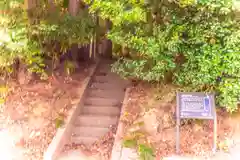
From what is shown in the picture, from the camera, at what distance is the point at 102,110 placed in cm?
791

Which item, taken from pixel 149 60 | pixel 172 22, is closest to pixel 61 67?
pixel 149 60

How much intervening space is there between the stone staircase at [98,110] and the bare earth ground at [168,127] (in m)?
0.68

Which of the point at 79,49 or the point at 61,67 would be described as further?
the point at 79,49

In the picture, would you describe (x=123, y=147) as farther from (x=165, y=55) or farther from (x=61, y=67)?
(x=61, y=67)

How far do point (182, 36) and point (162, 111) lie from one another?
5.69ft

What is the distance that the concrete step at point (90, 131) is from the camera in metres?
7.50

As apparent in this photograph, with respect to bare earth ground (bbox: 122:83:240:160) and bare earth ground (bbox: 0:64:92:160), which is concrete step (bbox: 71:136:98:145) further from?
bare earth ground (bbox: 122:83:240:160)

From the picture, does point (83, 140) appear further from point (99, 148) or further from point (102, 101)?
point (102, 101)

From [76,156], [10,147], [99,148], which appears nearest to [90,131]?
[99,148]

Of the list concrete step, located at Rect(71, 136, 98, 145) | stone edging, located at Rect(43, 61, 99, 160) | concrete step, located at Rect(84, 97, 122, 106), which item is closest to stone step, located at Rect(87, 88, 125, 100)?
concrete step, located at Rect(84, 97, 122, 106)

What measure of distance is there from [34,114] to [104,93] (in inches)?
74.5

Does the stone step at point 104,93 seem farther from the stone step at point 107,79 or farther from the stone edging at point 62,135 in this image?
the stone step at point 107,79

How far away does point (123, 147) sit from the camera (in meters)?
6.42

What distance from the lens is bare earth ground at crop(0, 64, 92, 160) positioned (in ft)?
22.4
